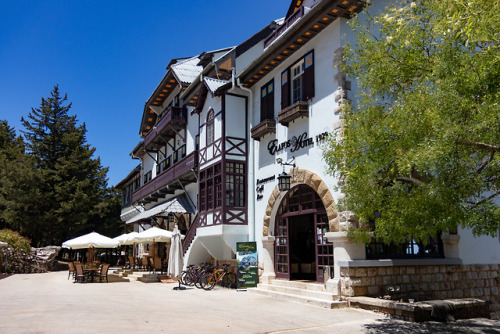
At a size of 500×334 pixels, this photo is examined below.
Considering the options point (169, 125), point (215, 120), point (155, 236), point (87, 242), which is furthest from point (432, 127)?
point (169, 125)

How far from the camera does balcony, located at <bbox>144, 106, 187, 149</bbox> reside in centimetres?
2333

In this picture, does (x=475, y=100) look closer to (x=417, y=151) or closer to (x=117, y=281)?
(x=417, y=151)

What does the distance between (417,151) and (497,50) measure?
5.73ft

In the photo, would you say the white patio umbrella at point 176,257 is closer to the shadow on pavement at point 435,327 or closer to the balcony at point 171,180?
the balcony at point 171,180

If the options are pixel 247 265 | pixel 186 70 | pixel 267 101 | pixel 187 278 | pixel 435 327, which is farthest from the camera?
pixel 186 70

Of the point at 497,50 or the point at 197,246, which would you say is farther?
the point at 197,246

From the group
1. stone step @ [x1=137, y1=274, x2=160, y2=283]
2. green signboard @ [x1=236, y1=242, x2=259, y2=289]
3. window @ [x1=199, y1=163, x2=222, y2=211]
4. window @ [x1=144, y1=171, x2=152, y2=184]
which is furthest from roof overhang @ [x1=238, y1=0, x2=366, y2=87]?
window @ [x1=144, y1=171, x2=152, y2=184]

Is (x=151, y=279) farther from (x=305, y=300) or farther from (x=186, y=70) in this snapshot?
(x=186, y=70)

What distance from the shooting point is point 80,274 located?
18797 millimetres

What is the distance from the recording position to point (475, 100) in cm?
620

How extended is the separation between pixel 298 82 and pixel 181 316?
8.46 meters

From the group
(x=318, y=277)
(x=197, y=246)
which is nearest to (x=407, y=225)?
(x=318, y=277)

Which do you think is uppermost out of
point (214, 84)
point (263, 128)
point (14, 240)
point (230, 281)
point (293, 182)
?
point (214, 84)

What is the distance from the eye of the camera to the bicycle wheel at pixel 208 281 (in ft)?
50.9
